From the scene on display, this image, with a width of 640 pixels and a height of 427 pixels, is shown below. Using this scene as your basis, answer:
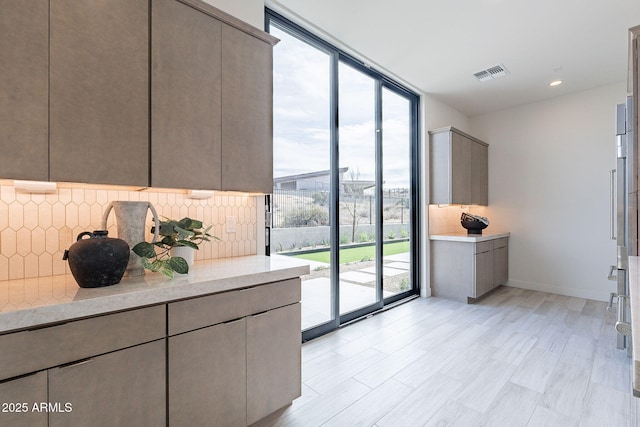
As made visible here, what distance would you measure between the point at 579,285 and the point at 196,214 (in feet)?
17.5

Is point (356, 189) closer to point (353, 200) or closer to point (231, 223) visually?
point (353, 200)

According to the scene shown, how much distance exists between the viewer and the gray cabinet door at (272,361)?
1662mm

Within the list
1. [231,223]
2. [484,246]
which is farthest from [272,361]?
[484,246]

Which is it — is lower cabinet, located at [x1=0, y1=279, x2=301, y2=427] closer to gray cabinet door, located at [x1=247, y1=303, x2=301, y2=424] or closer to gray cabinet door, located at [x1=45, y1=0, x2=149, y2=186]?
gray cabinet door, located at [x1=247, y1=303, x2=301, y2=424]

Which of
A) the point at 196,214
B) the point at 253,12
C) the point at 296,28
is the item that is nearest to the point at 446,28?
the point at 296,28

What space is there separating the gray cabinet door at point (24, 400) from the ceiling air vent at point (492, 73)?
4.67 m

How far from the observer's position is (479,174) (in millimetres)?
4957

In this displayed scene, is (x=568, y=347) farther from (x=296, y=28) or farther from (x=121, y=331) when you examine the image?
(x=296, y=28)

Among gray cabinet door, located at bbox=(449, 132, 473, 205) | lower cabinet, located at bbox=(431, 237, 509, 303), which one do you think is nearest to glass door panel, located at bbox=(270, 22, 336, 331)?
lower cabinet, located at bbox=(431, 237, 509, 303)

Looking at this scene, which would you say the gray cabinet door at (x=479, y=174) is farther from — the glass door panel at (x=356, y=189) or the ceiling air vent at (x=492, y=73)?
the glass door panel at (x=356, y=189)

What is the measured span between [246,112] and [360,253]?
218 cm

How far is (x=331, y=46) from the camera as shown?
312 cm

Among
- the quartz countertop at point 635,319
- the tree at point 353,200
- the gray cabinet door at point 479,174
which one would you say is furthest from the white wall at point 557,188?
the quartz countertop at point 635,319

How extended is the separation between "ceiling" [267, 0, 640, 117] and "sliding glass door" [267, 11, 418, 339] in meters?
0.29
